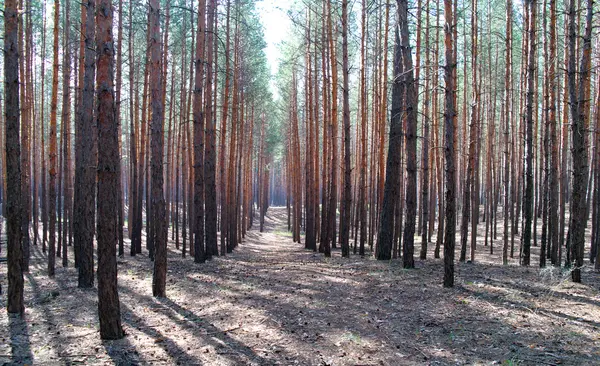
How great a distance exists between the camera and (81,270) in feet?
Result: 29.6

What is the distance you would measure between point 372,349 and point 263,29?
1825cm

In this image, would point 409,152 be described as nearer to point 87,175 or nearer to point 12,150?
point 87,175

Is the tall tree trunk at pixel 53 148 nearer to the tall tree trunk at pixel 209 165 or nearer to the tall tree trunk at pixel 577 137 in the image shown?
the tall tree trunk at pixel 209 165

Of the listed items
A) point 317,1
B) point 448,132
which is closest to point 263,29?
point 317,1

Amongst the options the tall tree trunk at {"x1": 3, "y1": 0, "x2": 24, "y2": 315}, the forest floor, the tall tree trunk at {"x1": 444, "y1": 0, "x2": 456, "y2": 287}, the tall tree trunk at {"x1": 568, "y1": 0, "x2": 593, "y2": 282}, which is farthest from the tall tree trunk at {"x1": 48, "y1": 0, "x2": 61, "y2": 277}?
the tall tree trunk at {"x1": 568, "y1": 0, "x2": 593, "y2": 282}

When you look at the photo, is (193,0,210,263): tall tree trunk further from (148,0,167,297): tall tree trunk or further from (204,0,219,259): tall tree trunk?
(148,0,167,297): tall tree trunk

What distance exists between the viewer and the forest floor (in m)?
5.20

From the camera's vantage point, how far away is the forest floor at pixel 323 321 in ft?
17.1

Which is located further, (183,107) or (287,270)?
(183,107)

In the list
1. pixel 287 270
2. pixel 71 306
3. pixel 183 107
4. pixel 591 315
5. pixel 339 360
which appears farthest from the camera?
pixel 183 107

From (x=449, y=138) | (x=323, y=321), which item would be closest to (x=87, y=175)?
(x=323, y=321)

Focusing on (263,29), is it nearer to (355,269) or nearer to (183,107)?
(183,107)

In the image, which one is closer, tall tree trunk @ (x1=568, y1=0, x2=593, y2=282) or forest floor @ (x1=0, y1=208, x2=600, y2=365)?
forest floor @ (x1=0, y1=208, x2=600, y2=365)

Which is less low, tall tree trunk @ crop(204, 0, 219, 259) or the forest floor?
tall tree trunk @ crop(204, 0, 219, 259)
